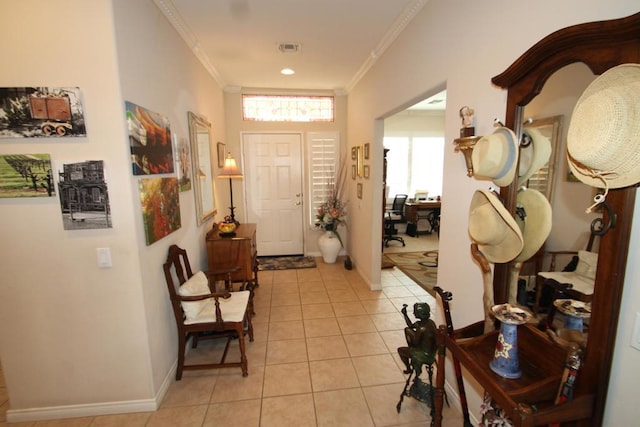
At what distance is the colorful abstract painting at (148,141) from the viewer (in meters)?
1.74

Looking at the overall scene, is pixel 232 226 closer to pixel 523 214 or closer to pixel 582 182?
pixel 523 214

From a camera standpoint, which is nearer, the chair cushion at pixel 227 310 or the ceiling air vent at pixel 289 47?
the chair cushion at pixel 227 310

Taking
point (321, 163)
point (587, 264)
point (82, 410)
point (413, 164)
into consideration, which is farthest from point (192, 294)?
point (413, 164)

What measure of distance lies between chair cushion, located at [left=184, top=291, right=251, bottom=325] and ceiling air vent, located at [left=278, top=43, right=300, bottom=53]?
2.51m

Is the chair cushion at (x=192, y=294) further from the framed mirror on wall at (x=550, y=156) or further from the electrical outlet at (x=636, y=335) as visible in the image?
the electrical outlet at (x=636, y=335)

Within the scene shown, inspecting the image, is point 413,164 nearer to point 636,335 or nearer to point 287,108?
point 287,108

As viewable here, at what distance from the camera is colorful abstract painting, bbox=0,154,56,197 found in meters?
1.60

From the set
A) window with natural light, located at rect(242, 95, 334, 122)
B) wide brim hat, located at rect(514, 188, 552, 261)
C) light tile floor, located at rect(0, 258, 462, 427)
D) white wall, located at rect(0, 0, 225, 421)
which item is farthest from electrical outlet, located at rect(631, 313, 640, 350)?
window with natural light, located at rect(242, 95, 334, 122)

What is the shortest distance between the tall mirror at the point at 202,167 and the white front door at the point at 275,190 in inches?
51.4

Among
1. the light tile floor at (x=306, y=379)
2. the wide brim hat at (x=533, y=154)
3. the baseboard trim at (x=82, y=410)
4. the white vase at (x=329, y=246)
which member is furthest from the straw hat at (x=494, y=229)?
the white vase at (x=329, y=246)

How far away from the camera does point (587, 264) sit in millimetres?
1003

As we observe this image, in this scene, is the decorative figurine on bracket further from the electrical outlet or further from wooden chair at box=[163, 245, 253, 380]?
wooden chair at box=[163, 245, 253, 380]

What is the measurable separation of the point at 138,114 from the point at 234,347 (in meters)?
2.04

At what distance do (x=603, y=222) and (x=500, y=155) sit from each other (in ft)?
1.41
